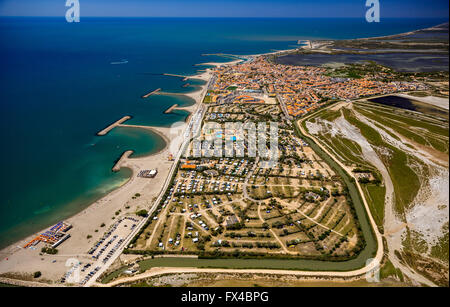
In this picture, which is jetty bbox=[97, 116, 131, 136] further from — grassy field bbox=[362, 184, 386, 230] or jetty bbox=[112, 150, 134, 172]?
grassy field bbox=[362, 184, 386, 230]

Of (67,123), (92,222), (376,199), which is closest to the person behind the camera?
(92,222)

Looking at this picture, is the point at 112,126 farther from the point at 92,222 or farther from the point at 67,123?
the point at 92,222

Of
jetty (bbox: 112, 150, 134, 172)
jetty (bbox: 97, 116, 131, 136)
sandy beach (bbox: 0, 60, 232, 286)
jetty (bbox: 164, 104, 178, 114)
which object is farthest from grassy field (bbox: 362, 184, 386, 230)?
jetty (bbox: 97, 116, 131, 136)

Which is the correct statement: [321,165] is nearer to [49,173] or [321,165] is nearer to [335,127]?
[335,127]

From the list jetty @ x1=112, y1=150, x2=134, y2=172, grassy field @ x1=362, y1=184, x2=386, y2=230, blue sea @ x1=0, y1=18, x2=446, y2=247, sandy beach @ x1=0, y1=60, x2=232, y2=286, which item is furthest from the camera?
jetty @ x1=112, y1=150, x2=134, y2=172

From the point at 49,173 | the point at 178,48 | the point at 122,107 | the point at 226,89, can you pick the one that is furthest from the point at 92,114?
the point at 178,48

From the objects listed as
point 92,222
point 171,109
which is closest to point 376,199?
point 92,222

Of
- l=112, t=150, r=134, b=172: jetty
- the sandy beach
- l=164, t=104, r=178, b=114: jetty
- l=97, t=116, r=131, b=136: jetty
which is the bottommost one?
the sandy beach

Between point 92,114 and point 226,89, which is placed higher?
point 226,89

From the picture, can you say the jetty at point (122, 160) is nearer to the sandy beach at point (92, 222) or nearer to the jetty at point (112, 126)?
the sandy beach at point (92, 222)
